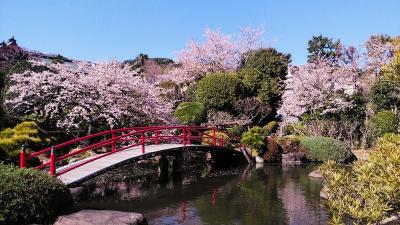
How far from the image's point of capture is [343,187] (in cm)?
771

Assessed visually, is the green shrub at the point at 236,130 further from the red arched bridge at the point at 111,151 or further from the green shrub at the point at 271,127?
the green shrub at the point at 271,127

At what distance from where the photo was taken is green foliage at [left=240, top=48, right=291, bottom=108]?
96.6 ft

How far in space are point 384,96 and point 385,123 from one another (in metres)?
2.36

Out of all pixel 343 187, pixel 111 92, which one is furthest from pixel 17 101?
pixel 343 187

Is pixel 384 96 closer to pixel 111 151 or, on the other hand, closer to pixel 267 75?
pixel 267 75

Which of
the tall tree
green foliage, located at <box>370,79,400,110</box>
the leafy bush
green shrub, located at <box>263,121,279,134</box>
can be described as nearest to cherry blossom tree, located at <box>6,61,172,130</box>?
the leafy bush

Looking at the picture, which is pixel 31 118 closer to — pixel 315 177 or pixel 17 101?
pixel 17 101

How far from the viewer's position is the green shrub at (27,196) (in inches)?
322

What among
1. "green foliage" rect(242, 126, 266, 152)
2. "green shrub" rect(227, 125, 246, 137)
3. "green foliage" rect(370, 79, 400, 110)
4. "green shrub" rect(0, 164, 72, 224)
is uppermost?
"green foliage" rect(370, 79, 400, 110)

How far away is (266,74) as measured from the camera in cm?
3012

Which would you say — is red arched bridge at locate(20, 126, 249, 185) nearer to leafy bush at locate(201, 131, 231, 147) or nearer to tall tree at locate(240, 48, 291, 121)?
leafy bush at locate(201, 131, 231, 147)

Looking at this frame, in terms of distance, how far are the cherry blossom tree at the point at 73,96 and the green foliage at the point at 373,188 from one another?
1331 cm

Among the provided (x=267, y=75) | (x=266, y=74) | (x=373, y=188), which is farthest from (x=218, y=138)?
(x=373, y=188)

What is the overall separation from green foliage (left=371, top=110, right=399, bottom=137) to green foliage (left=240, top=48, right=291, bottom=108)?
6.78 meters
